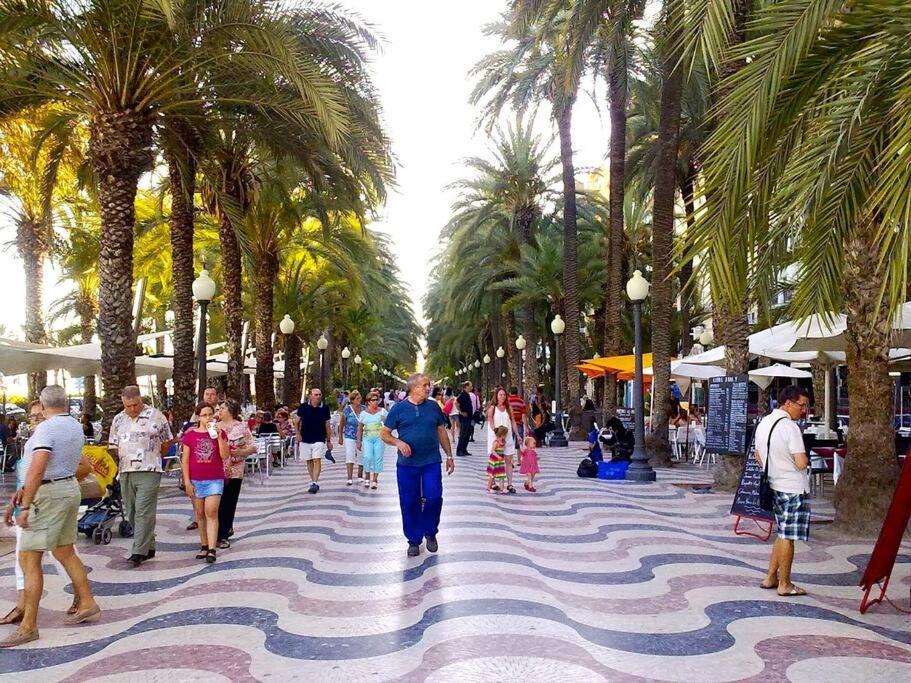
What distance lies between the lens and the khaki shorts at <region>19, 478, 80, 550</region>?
17.1 ft

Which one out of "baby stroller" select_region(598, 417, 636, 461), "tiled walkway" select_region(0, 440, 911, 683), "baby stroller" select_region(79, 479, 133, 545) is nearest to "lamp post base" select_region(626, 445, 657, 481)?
"baby stroller" select_region(598, 417, 636, 461)

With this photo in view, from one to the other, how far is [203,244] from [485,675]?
2549cm

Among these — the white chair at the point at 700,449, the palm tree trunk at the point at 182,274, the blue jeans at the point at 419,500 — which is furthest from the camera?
the white chair at the point at 700,449

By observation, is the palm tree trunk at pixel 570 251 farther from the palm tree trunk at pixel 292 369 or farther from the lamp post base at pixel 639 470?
the lamp post base at pixel 639 470

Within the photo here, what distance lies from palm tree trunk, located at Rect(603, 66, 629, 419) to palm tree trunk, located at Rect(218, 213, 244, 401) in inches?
386

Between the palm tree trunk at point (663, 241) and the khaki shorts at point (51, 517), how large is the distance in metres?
13.6

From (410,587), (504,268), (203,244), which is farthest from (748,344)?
(504,268)

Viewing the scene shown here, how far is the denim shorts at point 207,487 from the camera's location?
24.8ft

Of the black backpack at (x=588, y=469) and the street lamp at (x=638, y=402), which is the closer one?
the street lamp at (x=638, y=402)

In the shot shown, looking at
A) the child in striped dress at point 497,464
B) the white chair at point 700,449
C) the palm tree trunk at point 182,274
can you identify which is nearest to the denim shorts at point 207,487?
the child in striped dress at point 497,464

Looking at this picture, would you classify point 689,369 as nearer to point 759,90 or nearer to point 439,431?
point 439,431

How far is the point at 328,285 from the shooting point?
110ft

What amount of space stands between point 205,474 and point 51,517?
2299 millimetres

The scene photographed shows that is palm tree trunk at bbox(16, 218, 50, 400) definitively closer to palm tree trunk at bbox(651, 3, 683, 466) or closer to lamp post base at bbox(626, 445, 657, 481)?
palm tree trunk at bbox(651, 3, 683, 466)
